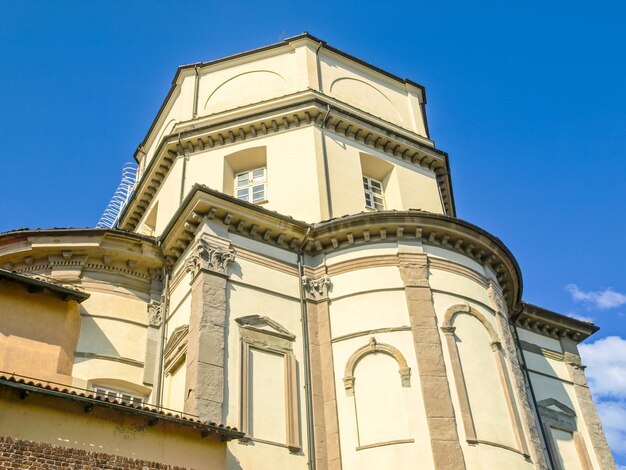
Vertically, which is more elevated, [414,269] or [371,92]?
[371,92]

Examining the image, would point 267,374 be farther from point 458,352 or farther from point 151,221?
point 151,221

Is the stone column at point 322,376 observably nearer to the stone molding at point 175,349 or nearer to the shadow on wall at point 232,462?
the shadow on wall at point 232,462

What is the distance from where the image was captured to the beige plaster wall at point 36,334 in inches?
643

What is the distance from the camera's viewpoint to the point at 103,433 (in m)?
12.8

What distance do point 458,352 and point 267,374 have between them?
4.82 metres

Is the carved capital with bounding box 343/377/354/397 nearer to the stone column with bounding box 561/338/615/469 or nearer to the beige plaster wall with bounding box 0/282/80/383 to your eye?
the beige plaster wall with bounding box 0/282/80/383

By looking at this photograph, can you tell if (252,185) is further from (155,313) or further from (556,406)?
(556,406)

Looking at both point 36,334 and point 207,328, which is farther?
point 36,334

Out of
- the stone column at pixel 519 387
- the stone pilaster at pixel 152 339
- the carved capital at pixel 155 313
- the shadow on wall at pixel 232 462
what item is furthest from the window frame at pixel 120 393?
the stone column at pixel 519 387

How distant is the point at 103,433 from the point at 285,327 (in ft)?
19.8

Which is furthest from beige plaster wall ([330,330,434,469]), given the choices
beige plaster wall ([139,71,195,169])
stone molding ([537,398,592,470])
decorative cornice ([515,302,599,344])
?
beige plaster wall ([139,71,195,169])

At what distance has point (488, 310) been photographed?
19.2m

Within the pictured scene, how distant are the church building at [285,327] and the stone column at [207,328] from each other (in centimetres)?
5

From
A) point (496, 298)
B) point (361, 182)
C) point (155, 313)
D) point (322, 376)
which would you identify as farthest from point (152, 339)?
point (496, 298)
